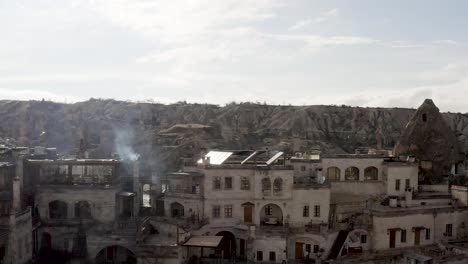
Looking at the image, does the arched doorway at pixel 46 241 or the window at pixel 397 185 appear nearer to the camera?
the arched doorway at pixel 46 241

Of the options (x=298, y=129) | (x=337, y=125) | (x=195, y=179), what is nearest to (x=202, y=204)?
(x=195, y=179)

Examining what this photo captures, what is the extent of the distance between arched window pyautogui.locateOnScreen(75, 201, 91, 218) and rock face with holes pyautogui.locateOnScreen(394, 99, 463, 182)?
35.0 meters

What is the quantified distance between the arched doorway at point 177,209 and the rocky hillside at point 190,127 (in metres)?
23.7

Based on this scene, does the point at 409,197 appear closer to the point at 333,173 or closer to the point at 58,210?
the point at 333,173

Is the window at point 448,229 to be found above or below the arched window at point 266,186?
below

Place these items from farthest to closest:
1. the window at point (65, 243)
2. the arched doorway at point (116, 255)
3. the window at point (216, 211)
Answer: the window at point (216, 211), the window at point (65, 243), the arched doorway at point (116, 255)

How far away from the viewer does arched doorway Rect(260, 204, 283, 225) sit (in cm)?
4381

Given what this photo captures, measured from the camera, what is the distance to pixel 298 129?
312ft

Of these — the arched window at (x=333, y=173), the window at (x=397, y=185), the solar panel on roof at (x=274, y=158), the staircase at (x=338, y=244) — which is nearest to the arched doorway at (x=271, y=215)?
the solar panel on roof at (x=274, y=158)

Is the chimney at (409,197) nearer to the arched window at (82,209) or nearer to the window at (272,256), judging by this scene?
the window at (272,256)

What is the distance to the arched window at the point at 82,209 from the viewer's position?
42841 millimetres

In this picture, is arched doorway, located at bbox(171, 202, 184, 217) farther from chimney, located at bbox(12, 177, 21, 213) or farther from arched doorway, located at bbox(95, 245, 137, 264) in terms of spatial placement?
chimney, located at bbox(12, 177, 21, 213)

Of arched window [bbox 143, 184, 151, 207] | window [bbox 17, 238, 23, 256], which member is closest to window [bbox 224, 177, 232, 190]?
arched window [bbox 143, 184, 151, 207]

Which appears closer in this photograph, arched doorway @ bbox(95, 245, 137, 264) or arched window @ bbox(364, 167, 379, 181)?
arched doorway @ bbox(95, 245, 137, 264)
